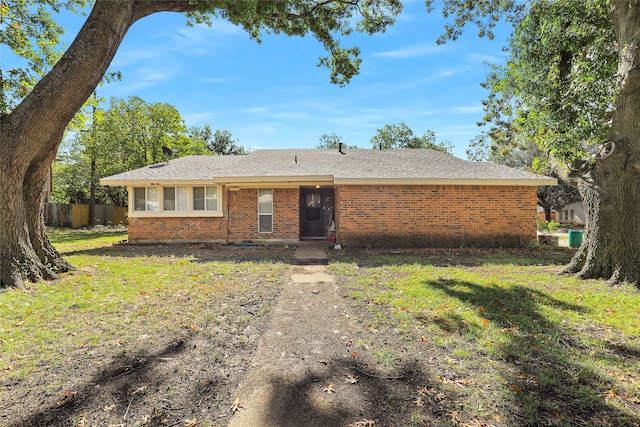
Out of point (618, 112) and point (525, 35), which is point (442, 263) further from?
point (525, 35)

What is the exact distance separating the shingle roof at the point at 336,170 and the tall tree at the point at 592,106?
359 centimetres

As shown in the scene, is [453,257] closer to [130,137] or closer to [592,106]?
[592,106]

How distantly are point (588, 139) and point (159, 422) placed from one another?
9675mm

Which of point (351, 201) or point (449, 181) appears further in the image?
point (351, 201)

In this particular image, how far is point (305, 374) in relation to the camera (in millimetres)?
3162

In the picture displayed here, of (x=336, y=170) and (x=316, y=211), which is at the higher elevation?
(x=336, y=170)

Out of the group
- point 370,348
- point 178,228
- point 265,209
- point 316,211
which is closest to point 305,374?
point 370,348

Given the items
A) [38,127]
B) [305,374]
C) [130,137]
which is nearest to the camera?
[305,374]

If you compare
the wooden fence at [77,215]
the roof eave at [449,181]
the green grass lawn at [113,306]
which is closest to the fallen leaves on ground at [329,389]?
the green grass lawn at [113,306]

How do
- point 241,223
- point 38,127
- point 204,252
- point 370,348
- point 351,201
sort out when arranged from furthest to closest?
1. point 241,223
2. point 351,201
3. point 204,252
4. point 38,127
5. point 370,348

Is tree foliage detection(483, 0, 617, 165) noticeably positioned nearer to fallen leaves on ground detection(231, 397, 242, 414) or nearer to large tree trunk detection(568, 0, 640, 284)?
large tree trunk detection(568, 0, 640, 284)

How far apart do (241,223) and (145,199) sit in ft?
13.8

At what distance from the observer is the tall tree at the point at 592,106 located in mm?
6406

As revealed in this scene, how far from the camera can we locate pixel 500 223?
1178cm
